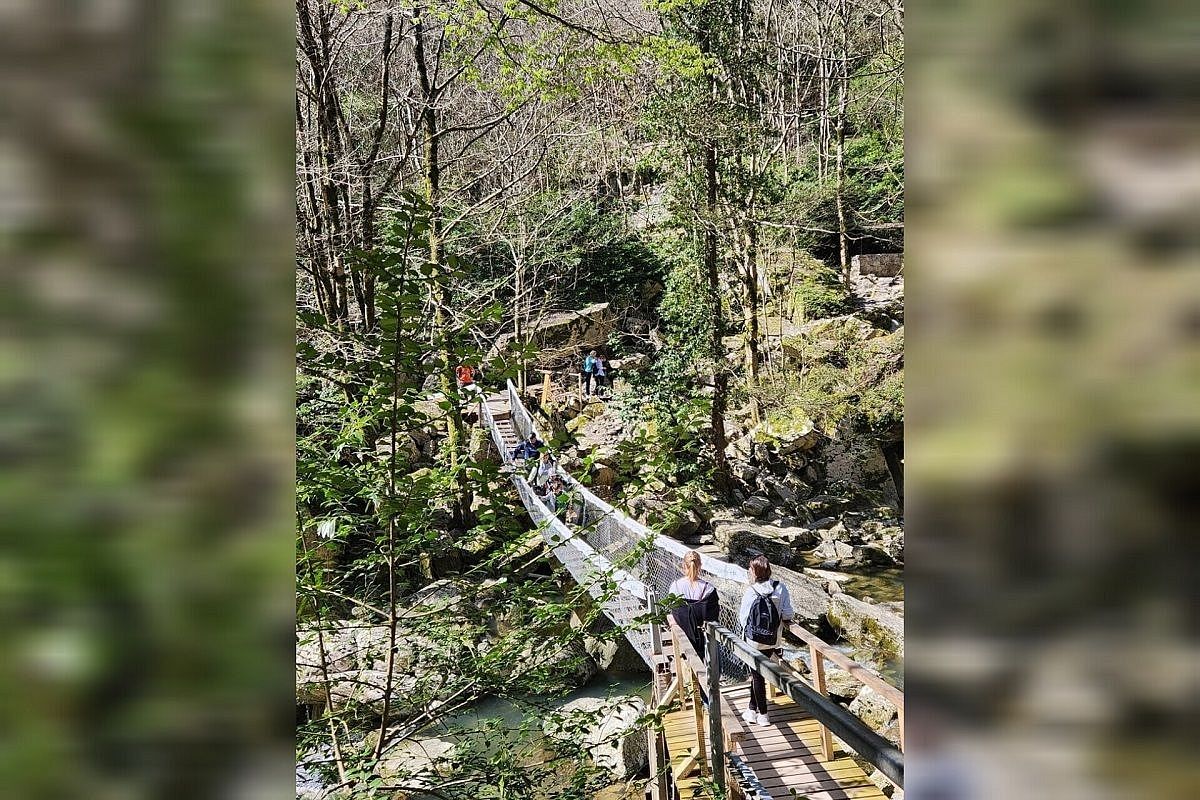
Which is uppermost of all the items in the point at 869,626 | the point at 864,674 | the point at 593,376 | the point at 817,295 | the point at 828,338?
the point at 817,295

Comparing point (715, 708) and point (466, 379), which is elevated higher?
point (466, 379)

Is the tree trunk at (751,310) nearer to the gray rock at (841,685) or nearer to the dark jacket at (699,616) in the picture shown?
the gray rock at (841,685)

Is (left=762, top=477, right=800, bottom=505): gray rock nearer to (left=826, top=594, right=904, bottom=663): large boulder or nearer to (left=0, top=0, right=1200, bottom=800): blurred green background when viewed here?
(left=826, top=594, right=904, bottom=663): large boulder

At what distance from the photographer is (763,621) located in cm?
384

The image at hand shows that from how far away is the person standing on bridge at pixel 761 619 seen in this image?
3.83m

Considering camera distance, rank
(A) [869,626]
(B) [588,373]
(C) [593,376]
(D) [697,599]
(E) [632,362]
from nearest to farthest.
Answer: (D) [697,599] → (A) [869,626] → (B) [588,373] → (C) [593,376] → (E) [632,362]

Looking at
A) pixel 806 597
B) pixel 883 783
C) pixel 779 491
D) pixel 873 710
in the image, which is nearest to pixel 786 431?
pixel 779 491

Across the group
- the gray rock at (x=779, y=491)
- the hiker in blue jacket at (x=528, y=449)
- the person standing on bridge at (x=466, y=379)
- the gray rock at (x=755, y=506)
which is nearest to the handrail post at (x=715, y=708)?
the hiker in blue jacket at (x=528, y=449)

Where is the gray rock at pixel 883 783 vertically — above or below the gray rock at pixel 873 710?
above

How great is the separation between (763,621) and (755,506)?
811cm
